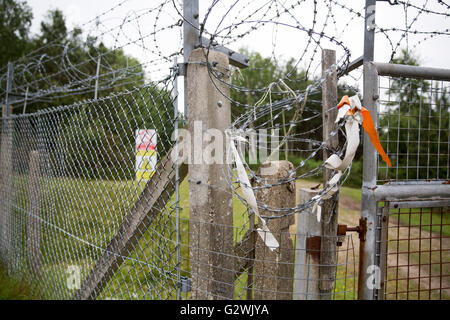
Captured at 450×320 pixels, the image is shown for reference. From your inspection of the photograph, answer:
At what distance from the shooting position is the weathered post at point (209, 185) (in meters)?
1.60

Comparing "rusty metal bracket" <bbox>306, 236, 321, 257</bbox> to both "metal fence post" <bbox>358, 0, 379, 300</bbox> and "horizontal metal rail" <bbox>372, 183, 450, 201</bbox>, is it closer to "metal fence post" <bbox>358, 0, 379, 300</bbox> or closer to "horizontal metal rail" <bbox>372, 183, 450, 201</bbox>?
"metal fence post" <bbox>358, 0, 379, 300</bbox>

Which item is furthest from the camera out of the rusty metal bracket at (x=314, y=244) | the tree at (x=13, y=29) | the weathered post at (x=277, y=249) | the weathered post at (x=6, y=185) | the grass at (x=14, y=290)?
the tree at (x=13, y=29)

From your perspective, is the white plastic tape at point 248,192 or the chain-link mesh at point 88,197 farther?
the chain-link mesh at point 88,197

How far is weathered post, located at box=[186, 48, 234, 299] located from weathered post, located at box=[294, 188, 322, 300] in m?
0.34

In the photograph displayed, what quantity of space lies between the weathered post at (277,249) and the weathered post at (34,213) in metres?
2.75

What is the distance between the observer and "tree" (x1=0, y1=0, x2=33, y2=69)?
18.1 meters

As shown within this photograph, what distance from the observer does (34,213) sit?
3.61m

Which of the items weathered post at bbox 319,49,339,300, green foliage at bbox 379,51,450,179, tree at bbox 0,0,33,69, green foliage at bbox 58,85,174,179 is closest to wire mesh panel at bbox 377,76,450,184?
green foliage at bbox 379,51,450,179

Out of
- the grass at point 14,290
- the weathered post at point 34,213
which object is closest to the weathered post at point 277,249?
the weathered post at point 34,213

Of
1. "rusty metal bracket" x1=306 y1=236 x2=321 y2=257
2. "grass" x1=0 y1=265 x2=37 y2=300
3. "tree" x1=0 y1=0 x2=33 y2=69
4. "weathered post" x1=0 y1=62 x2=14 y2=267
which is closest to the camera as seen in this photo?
"rusty metal bracket" x1=306 y1=236 x2=321 y2=257

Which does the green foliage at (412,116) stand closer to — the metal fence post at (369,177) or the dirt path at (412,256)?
the metal fence post at (369,177)

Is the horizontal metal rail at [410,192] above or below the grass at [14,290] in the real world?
above
